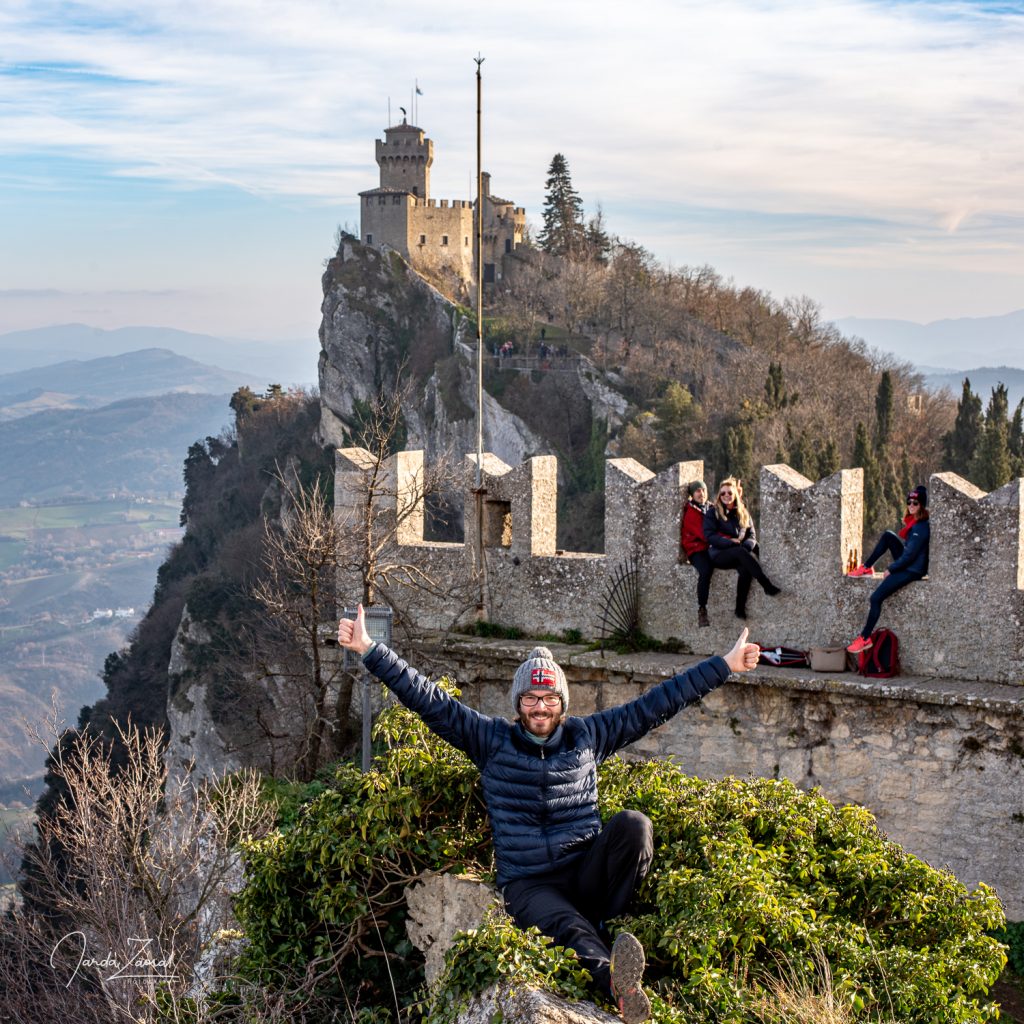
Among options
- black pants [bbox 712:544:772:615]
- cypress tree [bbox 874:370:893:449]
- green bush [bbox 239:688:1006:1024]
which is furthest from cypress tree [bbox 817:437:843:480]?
green bush [bbox 239:688:1006:1024]

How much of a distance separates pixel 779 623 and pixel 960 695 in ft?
5.82

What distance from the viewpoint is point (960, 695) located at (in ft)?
34.7

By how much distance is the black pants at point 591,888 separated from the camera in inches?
269

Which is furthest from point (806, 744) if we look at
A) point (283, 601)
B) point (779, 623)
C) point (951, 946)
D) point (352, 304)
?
point (352, 304)

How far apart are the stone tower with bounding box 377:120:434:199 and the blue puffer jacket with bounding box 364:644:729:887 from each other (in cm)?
11066

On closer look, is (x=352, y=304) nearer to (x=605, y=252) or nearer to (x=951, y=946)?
(x=605, y=252)

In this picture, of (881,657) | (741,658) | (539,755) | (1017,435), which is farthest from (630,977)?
(1017,435)

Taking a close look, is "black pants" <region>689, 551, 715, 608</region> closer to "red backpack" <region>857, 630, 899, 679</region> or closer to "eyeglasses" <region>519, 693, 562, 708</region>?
"red backpack" <region>857, 630, 899, 679</region>

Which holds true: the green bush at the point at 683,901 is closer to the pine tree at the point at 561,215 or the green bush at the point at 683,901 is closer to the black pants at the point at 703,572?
the black pants at the point at 703,572

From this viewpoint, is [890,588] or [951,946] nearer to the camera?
[951,946]

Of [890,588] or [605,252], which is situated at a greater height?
[605,252]

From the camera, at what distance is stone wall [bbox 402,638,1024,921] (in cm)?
1061

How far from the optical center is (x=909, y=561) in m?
11.1

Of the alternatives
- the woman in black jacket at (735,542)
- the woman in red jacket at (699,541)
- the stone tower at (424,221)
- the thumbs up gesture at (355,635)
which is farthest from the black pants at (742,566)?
the stone tower at (424,221)
